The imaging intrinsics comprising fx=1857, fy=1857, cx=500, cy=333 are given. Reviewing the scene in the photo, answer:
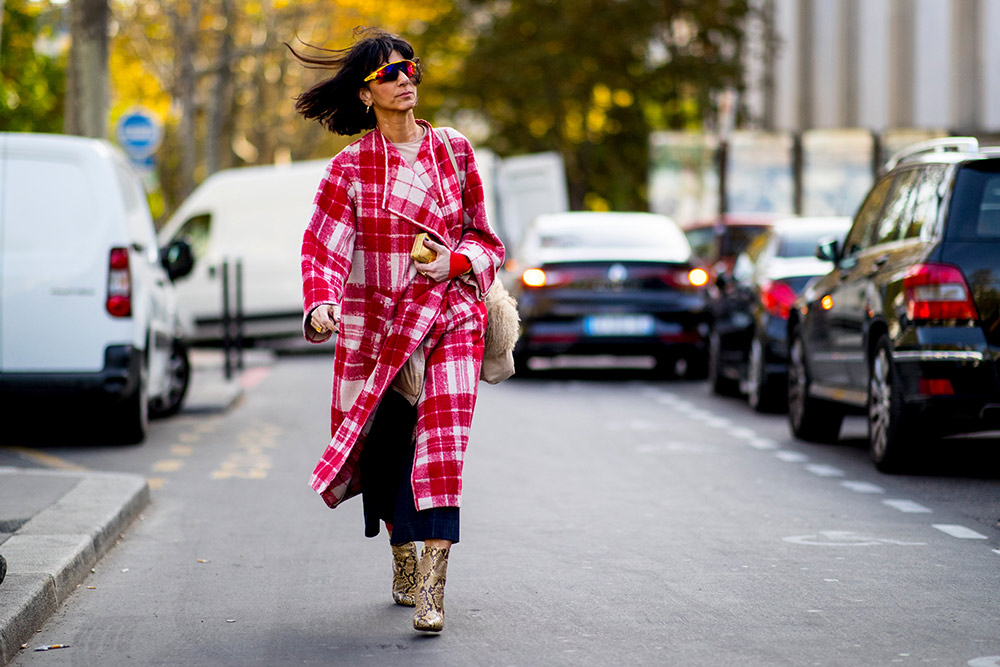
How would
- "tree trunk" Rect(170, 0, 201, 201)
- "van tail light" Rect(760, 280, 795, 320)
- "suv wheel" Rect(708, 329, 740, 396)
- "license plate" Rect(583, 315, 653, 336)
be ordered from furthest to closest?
"tree trunk" Rect(170, 0, 201, 201), "license plate" Rect(583, 315, 653, 336), "suv wheel" Rect(708, 329, 740, 396), "van tail light" Rect(760, 280, 795, 320)

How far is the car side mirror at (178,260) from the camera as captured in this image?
1263 cm

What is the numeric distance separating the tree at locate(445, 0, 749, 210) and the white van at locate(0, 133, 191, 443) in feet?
101

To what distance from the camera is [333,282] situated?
19.0ft

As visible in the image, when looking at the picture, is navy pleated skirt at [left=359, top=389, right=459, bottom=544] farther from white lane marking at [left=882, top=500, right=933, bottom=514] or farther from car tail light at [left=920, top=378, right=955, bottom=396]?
car tail light at [left=920, top=378, right=955, bottom=396]

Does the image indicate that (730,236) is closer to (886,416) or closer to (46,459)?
(886,416)

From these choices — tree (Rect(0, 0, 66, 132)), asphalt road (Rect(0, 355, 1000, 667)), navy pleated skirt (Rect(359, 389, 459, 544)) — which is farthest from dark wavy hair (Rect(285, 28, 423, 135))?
tree (Rect(0, 0, 66, 132))

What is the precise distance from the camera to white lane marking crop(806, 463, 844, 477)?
33.0 feet

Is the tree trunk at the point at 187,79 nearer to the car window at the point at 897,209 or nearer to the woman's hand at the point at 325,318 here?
the car window at the point at 897,209

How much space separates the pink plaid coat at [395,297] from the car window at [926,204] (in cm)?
434

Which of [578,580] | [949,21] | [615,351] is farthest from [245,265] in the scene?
[949,21]

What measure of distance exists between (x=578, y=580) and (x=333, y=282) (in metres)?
1.55

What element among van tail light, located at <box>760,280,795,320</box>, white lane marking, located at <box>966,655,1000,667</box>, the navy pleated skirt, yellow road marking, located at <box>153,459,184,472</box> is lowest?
yellow road marking, located at <box>153,459,184,472</box>

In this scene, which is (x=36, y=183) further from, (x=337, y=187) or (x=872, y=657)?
(x=872, y=657)

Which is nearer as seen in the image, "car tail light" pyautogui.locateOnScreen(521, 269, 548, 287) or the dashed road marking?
the dashed road marking
